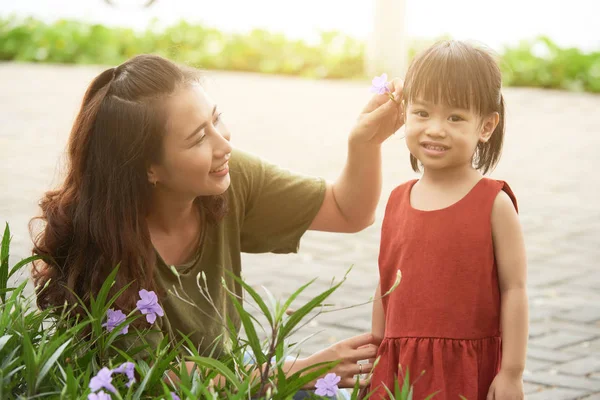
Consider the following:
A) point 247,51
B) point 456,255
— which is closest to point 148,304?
point 456,255

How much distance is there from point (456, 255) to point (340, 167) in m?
5.44

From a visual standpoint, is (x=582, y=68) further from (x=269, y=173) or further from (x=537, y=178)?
(x=269, y=173)

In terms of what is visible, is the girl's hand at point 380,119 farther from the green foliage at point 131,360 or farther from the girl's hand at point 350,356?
the green foliage at point 131,360

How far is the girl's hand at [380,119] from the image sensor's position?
2510mm

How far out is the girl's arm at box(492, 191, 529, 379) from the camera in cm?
217

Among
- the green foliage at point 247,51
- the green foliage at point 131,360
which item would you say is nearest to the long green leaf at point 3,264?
the green foliage at point 131,360

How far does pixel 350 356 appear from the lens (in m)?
2.35

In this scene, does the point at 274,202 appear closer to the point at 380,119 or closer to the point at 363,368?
the point at 380,119

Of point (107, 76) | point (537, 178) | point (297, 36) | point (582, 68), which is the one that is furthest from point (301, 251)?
point (297, 36)

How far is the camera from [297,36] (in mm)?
13195

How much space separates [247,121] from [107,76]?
699 centimetres

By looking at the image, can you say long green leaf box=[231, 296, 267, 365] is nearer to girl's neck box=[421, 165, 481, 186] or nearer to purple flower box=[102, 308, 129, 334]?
purple flower box=[102, 308, 129, 334]

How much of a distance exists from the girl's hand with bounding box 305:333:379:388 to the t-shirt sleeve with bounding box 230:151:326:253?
65 cm

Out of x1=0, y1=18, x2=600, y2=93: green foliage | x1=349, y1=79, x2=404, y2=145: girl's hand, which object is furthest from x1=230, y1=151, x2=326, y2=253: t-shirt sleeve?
x1=0, y1=18, x2=600, y2=93: green foliage
